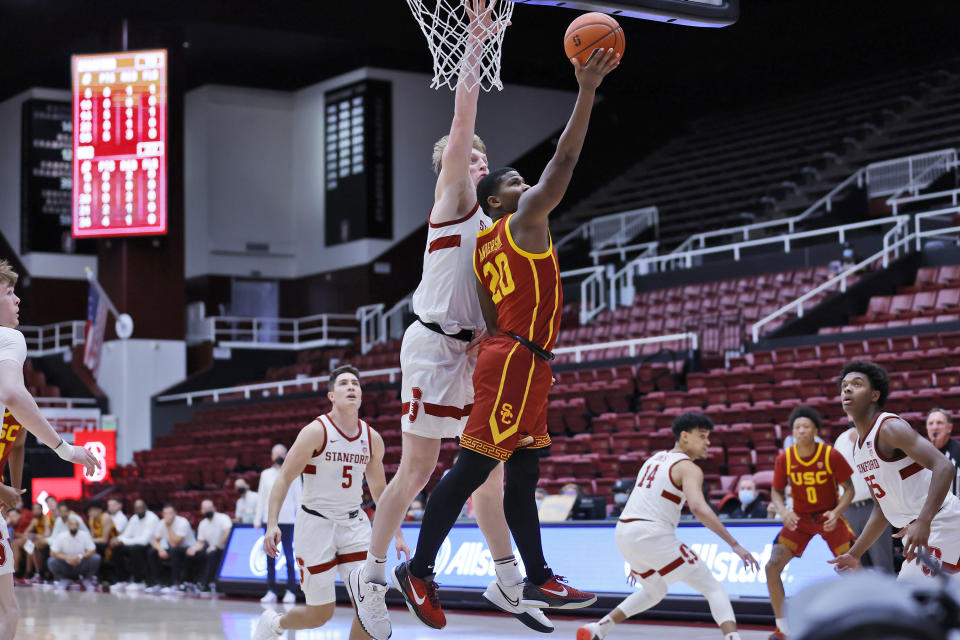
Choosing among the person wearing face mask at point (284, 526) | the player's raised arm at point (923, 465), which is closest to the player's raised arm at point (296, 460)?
the player's raised arm at point (923, 465)

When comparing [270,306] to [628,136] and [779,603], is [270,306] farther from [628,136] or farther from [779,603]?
[779,603]

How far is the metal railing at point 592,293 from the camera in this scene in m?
21.6

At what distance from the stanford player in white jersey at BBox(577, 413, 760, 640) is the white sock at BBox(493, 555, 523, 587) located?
283 centimetres

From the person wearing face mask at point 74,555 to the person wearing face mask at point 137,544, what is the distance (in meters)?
0.44

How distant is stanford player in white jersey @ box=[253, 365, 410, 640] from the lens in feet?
24.6

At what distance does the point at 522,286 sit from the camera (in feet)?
16.2

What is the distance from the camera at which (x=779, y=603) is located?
8.68 meters

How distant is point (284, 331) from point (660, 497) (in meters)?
21.9

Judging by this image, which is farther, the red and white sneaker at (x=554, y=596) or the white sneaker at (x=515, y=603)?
the white sneaker at (x=515, y=603)

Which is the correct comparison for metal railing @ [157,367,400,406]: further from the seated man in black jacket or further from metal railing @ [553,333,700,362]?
the seated man in black jacket

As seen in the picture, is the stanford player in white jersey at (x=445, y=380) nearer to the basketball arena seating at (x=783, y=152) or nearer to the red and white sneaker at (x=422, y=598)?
the red and white sneaker at (x=422, y=598)

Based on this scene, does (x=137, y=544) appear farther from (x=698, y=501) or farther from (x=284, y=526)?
(x=698, y=501)

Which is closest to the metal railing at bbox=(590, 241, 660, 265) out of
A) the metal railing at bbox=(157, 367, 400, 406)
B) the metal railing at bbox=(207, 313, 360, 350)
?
the metal railing at bbox=(157, 367, 400, 406)

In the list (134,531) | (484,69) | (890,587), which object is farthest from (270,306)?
(890,587)
